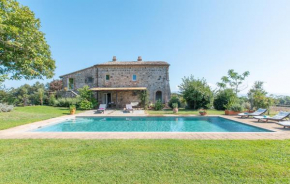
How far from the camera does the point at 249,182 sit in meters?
2.89

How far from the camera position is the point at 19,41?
9430 millimetres

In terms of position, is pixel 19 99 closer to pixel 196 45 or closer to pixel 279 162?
pixel 196 45

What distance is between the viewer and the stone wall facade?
22.0 m

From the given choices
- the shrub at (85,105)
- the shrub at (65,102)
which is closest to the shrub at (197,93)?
the shrub at (85,105)

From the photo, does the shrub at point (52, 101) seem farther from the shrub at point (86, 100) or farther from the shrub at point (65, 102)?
the shrub at point (86, 100)

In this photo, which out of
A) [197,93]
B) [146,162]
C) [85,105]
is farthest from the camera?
[85,105]

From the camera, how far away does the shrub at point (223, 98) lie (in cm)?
1898

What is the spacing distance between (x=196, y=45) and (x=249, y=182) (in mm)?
18005

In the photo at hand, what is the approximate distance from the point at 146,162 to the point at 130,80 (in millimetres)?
19162

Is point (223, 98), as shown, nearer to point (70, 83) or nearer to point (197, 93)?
point (197, 93)

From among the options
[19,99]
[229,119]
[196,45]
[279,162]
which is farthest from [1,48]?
[19,99]

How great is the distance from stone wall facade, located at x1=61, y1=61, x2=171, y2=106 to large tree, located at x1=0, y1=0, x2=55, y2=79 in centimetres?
1121

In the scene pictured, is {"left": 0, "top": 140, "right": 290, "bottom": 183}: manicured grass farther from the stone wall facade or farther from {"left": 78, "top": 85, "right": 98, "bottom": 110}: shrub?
the stone wall facade

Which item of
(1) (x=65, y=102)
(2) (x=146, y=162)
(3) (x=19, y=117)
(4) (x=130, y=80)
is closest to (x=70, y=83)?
(1) (x=65, y=102)
